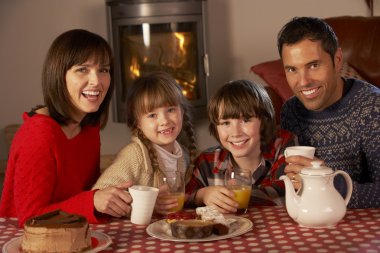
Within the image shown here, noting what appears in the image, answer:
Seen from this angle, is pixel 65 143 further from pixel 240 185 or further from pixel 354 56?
pixel 354 56

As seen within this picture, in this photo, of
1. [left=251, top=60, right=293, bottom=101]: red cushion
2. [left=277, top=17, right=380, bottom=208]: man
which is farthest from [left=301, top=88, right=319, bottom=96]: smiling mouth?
[left=251, top=60, right=293, bottom=101]: red cushion

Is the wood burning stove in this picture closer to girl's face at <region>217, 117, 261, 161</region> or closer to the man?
the man

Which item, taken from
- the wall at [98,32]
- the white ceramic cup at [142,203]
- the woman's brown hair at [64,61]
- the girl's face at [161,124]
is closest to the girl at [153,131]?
the girl's face at [161,124]

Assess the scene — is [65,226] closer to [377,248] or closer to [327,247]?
[327,247]

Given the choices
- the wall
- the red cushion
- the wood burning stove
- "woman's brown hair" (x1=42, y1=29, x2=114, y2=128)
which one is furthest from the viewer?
the wall

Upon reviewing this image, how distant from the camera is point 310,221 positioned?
5.61 feet

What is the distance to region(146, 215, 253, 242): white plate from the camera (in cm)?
165

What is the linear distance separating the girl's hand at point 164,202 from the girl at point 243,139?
0.98ft

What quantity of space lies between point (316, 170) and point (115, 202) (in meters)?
0.50

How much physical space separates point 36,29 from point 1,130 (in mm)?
758

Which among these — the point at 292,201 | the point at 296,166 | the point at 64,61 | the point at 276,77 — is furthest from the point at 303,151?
the point at 276,77

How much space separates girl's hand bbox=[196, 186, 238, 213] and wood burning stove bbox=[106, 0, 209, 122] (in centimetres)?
288

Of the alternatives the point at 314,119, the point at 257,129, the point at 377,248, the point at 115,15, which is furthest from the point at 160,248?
the point at 115,15

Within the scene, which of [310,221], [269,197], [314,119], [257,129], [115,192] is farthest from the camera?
[314,119]
